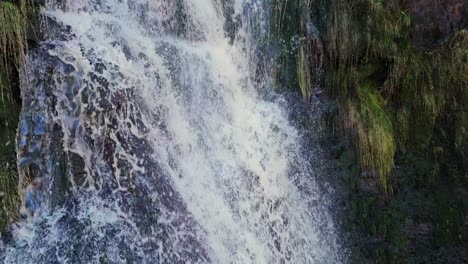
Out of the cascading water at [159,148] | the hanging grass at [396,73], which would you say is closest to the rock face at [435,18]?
the hanging grass at [396,73]

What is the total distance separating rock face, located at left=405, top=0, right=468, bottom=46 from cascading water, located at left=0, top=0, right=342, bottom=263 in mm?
1639

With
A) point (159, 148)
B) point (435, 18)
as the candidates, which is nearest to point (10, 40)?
point (159, 148)

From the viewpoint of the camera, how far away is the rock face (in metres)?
5.06

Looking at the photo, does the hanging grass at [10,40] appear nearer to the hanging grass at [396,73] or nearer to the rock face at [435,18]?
the hanging grass at [396,73]

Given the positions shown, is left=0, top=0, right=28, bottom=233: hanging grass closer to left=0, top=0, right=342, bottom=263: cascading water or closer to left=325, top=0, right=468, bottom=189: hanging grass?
left=0, top=0, right=342, bottom=263: cascading water

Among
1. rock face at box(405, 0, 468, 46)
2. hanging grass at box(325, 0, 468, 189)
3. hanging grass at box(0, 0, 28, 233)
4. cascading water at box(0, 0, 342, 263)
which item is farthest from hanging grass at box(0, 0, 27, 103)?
rock face at box(405, 0, 468, 46)

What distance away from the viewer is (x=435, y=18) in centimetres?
511

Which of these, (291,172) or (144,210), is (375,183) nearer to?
(291,172)

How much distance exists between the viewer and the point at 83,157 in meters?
3.44

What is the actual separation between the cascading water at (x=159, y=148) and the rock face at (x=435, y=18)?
1.64m

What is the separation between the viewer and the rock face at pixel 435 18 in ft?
16.6

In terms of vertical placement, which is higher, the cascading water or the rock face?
the rock face

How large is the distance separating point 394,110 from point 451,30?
1.03m

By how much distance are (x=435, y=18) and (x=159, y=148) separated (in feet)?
10.9
